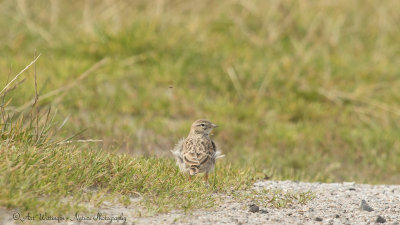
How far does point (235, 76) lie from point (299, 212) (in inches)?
239

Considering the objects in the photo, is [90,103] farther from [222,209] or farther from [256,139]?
[222,209]

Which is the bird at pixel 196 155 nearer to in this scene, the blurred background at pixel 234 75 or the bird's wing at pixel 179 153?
the bird's wing at pixel 179 153

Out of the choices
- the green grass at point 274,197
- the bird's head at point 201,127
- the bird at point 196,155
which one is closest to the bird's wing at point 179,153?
the bird at point 196,155

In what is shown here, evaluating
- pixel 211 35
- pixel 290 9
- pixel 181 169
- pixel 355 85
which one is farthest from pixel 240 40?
pixel 181 169

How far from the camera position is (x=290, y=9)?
45.8ft

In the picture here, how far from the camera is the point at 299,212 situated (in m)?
5.64

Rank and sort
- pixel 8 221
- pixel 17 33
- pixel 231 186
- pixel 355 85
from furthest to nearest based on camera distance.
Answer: pixel 17 33 → pixel 355 85 → pixel 231 186 → pixel 8 221

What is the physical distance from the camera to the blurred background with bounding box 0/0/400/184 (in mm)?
9773

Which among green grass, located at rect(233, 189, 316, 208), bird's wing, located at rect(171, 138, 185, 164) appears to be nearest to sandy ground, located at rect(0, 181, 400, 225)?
green grass, located at rect(233, 189, 316, 208)

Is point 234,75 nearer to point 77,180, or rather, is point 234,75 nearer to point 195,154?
point 195,154

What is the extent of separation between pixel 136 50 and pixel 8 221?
25.4 feet

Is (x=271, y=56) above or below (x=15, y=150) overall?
above

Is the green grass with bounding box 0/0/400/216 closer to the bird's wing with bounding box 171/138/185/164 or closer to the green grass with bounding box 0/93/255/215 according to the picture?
the bird's wing with bounding box 171/138/185/164

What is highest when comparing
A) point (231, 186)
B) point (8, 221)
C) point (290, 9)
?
point (290, 9)
